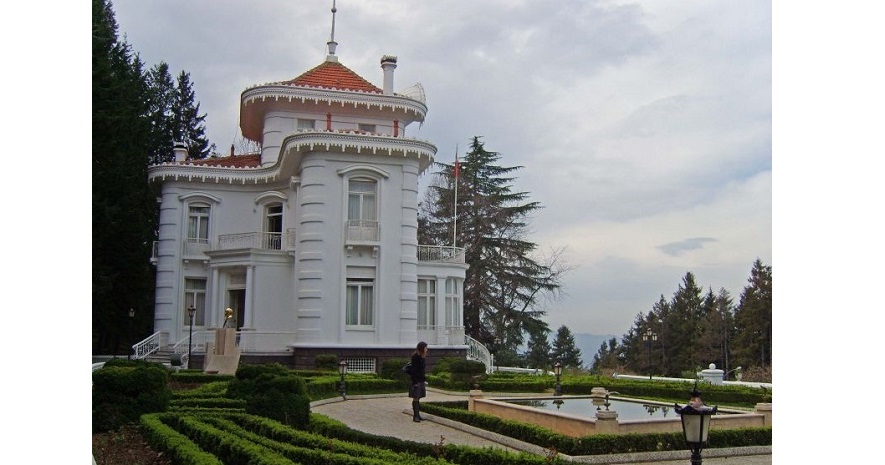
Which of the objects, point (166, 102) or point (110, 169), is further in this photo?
point (166, 102)

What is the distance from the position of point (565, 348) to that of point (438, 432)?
3390cm

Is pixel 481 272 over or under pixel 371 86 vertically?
under

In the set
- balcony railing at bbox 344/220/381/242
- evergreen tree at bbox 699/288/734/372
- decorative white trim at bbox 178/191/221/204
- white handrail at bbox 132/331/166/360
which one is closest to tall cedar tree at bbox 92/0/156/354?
white handrail at bbox 132/331/166/360

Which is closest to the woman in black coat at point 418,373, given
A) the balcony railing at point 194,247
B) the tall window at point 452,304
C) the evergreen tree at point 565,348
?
the tall window at point 452,304

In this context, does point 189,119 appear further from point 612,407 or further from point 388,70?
point 612,407

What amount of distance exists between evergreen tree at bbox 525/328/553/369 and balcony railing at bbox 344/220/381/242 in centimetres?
1831

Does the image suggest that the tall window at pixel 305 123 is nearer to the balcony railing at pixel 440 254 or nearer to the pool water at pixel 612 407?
the balcony railing at pixel 440 254
